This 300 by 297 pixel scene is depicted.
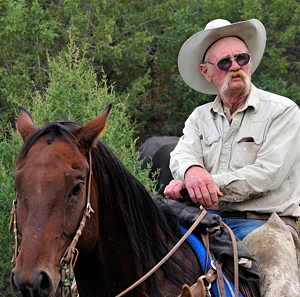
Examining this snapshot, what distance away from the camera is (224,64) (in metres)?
3.76

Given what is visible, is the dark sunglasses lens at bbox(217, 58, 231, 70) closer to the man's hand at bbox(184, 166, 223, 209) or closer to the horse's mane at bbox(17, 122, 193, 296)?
the man's hand at bbox(184, 166, 223, 209)

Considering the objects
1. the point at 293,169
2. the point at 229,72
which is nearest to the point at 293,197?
the point at 293,169

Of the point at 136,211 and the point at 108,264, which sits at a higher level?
the point at 136,211

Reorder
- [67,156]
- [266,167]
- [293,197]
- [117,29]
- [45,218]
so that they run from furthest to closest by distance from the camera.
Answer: [117,29] → [293,197] → [266,167] → [67,156] → [45,218]

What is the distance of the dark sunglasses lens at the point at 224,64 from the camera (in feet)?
12.3

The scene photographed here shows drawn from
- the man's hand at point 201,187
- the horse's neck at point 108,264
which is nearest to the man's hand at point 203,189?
the man's hand at point 201,187

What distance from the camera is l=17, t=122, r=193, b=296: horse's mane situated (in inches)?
110

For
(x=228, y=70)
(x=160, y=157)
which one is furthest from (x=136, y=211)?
(x=160, y=157)

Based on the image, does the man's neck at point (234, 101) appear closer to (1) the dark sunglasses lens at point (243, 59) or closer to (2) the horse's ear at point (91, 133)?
(1) the dark sunglasses lens at point (243, 59)

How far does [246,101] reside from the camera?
3.65 m

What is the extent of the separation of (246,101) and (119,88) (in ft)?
31.8

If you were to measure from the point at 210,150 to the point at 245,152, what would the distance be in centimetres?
29

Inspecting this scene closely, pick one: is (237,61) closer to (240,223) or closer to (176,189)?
(176,189)

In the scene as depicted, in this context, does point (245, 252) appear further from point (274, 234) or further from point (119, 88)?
point (119, 88)
